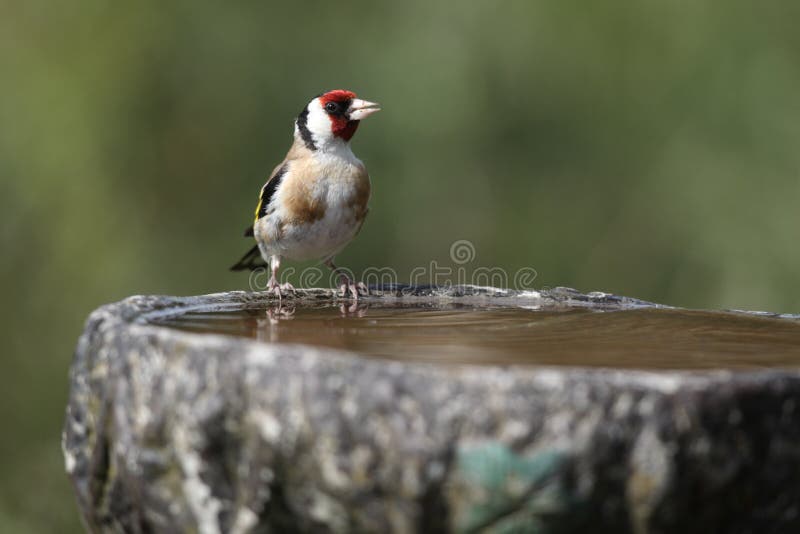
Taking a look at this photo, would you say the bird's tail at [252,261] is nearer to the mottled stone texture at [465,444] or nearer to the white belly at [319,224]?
the white belly at [319,224]

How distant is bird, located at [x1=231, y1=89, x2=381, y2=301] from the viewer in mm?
4133

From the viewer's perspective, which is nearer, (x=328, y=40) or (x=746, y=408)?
(x=746, y=408)

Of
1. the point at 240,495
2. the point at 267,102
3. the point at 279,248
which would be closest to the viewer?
the point at 240,495

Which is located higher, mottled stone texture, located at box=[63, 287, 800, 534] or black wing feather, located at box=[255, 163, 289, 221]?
black wing feather, located at box=[255, 163, 289, 221]

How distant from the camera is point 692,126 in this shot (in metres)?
5.63

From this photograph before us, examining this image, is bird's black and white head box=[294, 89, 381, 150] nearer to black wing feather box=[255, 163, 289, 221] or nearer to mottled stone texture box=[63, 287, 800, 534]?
black wing feather box=[255, 163, 289, 221]

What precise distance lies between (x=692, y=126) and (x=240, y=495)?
4.48 metres

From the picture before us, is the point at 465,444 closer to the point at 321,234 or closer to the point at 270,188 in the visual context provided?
the point at 321,234

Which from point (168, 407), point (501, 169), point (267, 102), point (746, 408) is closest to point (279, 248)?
point (267, 102)

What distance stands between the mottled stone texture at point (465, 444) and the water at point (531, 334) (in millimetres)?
276

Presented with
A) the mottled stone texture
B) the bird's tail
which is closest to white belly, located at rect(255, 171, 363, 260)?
the bird's tail

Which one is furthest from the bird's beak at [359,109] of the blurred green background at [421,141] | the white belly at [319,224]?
the blurred green background at [421,141]

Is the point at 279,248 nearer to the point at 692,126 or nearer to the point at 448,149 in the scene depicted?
the point at 448,149

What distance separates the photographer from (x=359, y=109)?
4391 mm
